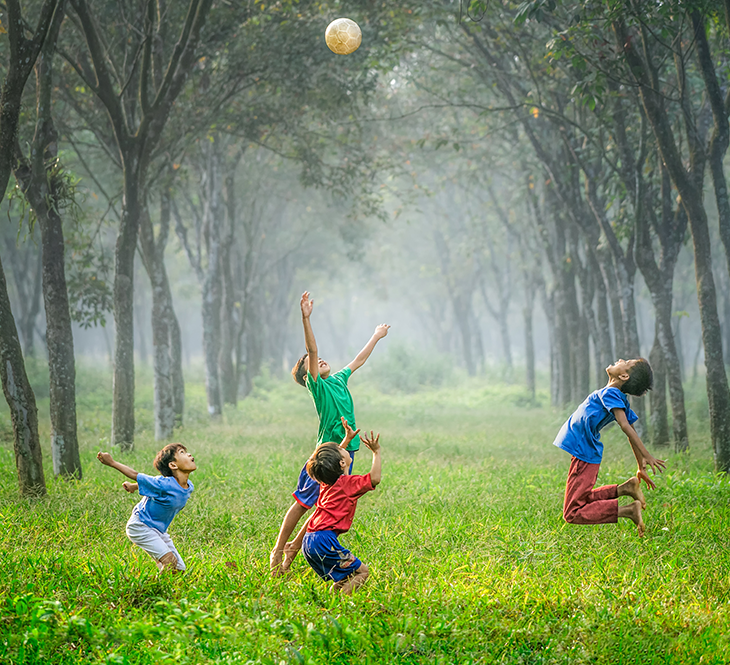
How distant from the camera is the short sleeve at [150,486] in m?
4.64

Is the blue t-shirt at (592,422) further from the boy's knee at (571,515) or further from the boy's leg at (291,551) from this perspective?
the boy's leg at (291,551)

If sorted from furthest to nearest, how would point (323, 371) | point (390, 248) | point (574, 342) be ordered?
point (390, 248) < point (574, 342) < point (323, 371)

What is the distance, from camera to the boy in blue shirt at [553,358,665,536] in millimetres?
5551

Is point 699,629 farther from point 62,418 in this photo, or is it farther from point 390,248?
point 390,248

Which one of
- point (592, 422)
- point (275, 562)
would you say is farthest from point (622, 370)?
point (275, 562)

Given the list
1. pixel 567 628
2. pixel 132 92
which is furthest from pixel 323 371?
pixel 132 92

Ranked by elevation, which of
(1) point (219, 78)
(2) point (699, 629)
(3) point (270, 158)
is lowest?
(2) point (699, 629)

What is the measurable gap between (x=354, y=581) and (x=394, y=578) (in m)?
0.46

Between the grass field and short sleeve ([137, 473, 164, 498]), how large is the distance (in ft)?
1.79

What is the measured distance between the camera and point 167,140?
12805 millimetres

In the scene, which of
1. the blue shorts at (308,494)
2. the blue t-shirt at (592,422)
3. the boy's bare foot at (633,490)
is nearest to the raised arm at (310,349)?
the blue shorts at (308,494)

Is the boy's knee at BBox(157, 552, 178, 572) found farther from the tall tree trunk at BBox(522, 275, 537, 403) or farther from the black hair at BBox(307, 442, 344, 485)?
the tall tree trunk at BBox(522, 275, 537, 403)

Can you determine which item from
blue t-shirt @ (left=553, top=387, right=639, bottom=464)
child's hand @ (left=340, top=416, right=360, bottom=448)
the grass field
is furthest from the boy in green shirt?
blue t-shirt @ (left=553, top=387, right=639, bottom=464)

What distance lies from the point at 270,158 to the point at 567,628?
2098cm
